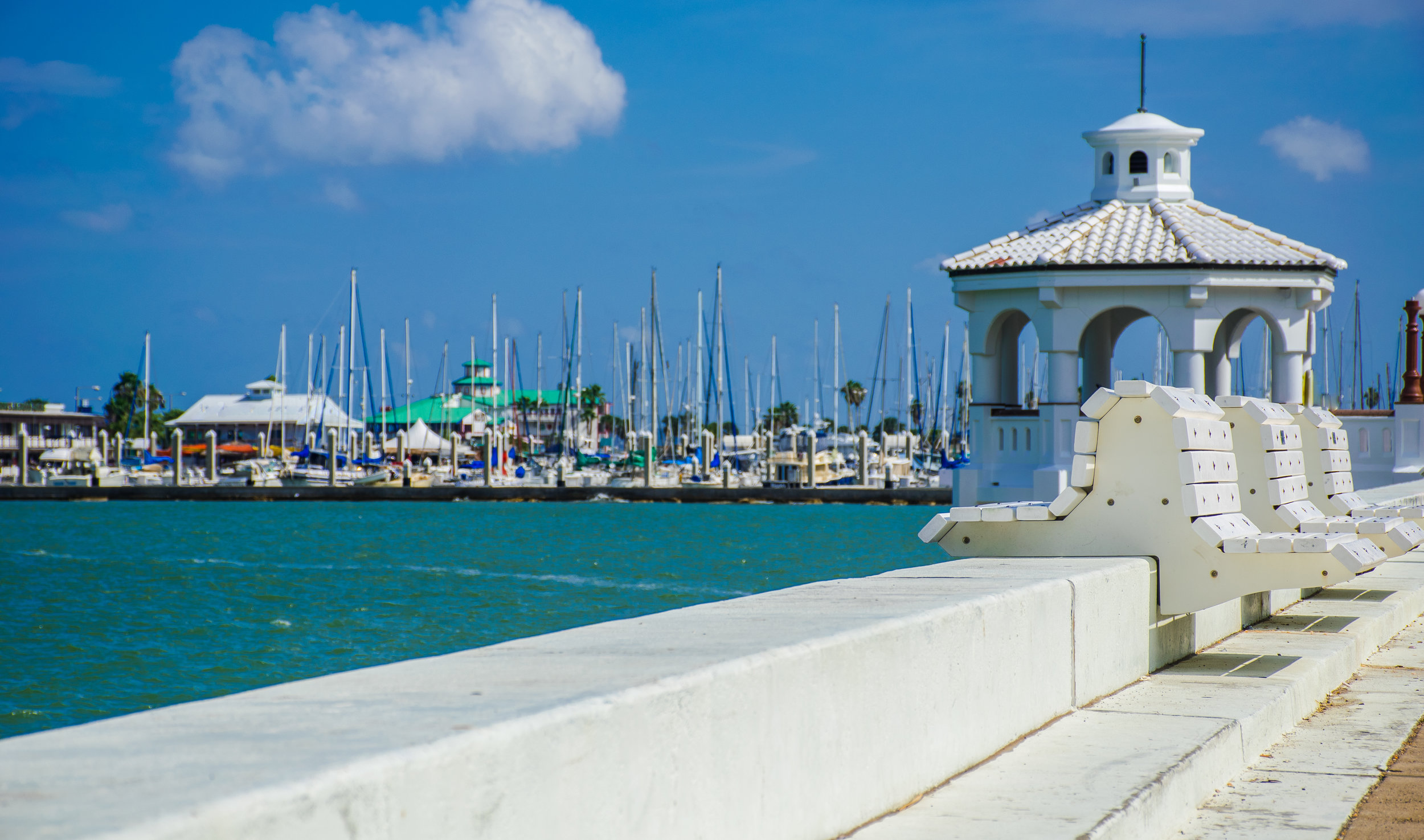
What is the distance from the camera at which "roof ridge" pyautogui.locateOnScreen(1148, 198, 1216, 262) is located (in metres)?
23.4

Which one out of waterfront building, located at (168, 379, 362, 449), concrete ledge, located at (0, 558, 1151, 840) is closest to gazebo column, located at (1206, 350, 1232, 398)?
concrete ledge, located at (0, 558, 1151, 840)

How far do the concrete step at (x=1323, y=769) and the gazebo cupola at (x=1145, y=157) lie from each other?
766 inches

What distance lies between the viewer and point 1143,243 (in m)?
24.3

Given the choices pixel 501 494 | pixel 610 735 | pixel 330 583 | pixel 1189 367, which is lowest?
pixel 330 583

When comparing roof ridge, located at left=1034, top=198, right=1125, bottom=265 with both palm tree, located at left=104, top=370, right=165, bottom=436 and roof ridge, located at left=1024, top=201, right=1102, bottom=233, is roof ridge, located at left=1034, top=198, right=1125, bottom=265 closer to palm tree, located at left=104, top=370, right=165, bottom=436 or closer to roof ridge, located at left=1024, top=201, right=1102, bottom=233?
roof ridge, located at left=1024, top=201, right=1102, bottom=233

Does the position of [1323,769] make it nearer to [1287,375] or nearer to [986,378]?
[986,378]

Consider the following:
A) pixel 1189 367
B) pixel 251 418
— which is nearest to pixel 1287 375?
pixel 1189 367

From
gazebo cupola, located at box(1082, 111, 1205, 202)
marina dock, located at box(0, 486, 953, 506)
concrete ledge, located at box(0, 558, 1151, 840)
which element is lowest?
marina dock, located at box(0, 486, 953, 506)

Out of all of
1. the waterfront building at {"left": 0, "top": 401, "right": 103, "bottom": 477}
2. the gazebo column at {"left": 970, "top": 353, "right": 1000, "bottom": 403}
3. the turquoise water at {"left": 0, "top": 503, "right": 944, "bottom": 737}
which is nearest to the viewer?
the turquoise water at {"left": 0, "top": 503, "right": 944, "bottom": 737}

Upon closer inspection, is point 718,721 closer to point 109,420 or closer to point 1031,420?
point 1031,420

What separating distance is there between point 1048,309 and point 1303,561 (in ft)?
57.7

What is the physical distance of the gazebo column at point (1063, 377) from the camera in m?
24.1

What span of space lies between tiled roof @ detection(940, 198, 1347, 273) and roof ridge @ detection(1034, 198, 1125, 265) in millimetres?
15

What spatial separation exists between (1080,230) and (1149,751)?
69.7 ft
